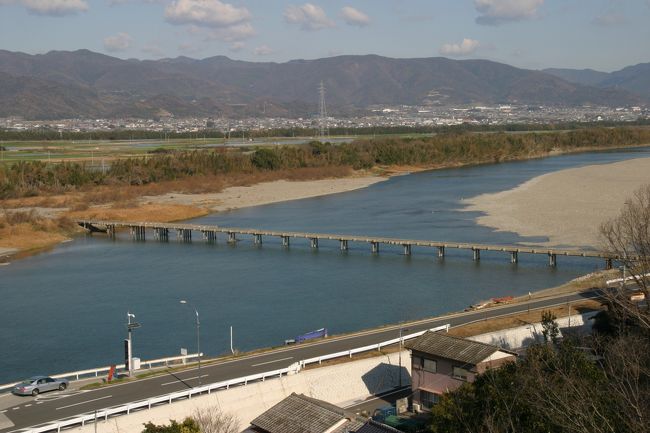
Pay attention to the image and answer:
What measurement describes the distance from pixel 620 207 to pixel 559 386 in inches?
1569

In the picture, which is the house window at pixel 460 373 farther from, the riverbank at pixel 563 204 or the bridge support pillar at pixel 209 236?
the bridge support pillar at pixel 209 236

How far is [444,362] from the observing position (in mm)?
18188

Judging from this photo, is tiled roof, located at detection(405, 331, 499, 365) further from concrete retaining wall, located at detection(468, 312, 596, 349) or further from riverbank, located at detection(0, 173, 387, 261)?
riverbank, located at detection(0, 173, 387, 261)

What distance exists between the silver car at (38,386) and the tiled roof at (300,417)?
6.14 meters

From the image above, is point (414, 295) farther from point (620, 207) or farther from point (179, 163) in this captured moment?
point (179, 163)

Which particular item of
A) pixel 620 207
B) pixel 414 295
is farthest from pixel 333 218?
pixel 414 295

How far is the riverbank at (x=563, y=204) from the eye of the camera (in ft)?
144

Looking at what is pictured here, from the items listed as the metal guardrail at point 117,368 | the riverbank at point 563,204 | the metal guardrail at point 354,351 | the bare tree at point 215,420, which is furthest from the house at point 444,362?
the riverbank at point 563,204

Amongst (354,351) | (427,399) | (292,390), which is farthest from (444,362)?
(292,390)

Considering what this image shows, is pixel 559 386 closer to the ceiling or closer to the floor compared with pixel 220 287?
closer to the ceiling

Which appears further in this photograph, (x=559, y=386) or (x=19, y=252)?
(x=19, y=252)

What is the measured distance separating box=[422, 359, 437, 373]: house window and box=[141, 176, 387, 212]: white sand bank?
4310cm

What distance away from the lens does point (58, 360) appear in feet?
77.7

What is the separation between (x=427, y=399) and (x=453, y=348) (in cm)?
138
